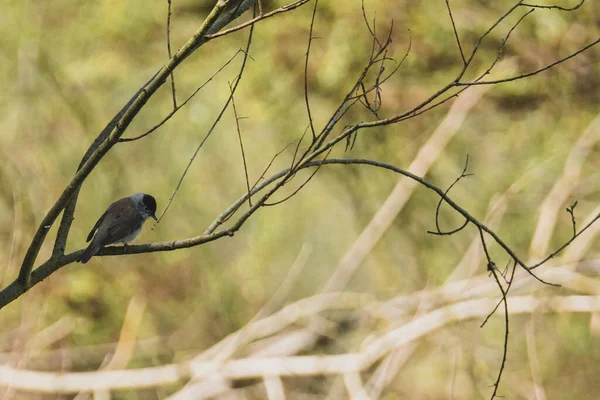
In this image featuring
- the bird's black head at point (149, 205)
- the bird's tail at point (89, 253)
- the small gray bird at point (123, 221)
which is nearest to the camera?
the bird's tail at point (89, 253)

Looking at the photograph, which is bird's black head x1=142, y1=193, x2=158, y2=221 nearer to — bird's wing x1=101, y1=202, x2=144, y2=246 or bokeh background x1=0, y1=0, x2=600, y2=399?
bird's wing x1=101, y1=202, x2=144, y2=246

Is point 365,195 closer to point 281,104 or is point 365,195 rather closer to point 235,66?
point 281,104

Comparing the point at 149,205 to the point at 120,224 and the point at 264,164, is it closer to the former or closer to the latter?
the point at 120,224

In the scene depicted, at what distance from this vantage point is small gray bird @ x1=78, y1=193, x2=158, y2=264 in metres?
4.40

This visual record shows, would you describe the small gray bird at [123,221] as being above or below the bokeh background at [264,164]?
below

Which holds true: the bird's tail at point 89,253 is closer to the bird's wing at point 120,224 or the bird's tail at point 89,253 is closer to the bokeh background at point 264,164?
the bird's wing at point 120,224

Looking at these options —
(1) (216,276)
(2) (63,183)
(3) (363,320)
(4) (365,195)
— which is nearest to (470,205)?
(4) (365,195)

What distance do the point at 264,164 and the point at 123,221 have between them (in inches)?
248

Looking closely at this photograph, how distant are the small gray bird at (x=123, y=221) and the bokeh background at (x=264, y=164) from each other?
337 centimetres

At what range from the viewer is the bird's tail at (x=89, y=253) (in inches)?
135

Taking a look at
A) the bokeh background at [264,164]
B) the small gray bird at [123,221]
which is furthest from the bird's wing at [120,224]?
the bokeh background at [264,164]

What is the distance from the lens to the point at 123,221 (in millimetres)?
4664

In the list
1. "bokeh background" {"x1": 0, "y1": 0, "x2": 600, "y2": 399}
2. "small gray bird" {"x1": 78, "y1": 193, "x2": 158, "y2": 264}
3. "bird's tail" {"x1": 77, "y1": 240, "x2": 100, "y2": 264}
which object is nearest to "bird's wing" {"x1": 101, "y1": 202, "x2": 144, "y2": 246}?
"small gray bird" {"x1": 78, "y1": 193, "x2": 158, "y2": 264}

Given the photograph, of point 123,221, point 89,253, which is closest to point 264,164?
point 123,221
